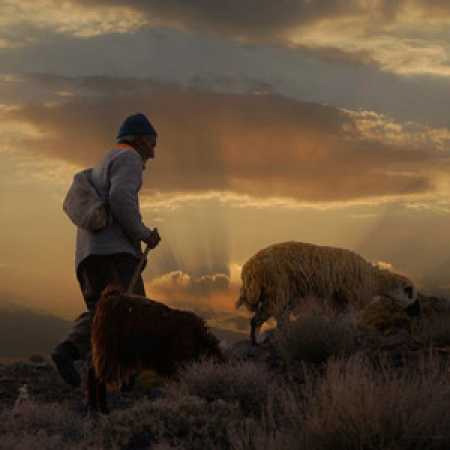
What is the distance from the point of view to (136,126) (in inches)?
332

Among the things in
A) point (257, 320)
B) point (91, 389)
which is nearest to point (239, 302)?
point (257, 320)

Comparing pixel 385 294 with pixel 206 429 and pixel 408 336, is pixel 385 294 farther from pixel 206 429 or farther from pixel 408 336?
pixel 206 429

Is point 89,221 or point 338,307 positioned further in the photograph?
point 338,307

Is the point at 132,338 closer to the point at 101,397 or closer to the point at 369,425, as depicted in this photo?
the point at 101,397

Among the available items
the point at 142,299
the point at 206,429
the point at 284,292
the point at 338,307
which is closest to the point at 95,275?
the point at 142,299

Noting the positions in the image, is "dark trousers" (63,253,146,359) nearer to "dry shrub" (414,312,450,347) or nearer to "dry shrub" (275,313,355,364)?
"dry shrub" (275,313,355,364)

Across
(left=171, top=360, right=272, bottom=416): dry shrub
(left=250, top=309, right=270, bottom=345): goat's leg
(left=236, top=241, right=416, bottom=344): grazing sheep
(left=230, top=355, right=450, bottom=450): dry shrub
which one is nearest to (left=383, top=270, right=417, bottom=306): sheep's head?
(left=236, top=241, right=416, bottom=344): grazing sheep

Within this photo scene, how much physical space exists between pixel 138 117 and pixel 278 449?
4.63 meters

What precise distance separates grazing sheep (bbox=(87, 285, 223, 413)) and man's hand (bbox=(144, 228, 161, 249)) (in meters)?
0.79

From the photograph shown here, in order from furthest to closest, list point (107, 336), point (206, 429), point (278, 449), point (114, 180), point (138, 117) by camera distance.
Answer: point (138, 117)
point (114, 180)
point (107, 336)
point (206, 429)
point (278, 449)

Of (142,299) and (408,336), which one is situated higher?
(142,299)

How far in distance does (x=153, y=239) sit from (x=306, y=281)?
6.69 metres

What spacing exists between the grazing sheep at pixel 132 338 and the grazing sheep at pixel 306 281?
681 centimetres

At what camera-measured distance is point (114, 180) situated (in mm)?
7949
